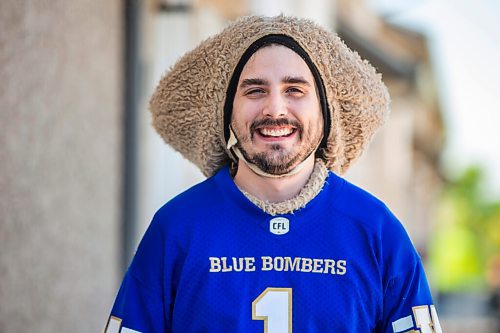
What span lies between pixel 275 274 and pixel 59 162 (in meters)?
1.91

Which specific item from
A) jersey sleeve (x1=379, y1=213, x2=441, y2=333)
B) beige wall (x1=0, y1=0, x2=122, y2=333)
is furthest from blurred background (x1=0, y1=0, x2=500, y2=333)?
jersey sleeve (x1=379, y1=213, x2=441, y2=333)

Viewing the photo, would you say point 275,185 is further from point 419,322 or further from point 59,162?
point 59,162

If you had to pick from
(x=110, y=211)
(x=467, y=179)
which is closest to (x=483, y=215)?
(x=467, y=179)

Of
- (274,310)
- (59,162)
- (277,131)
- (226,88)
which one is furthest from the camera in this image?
(59,162)

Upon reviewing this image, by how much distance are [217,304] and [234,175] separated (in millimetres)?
483

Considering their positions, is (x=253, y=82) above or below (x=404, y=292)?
above

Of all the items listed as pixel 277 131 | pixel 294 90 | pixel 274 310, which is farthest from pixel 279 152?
pixel 274 310

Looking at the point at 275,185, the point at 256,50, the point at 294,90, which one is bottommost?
the point at 275,185

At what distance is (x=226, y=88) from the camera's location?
2.67 metres

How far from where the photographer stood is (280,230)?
2.50 metres

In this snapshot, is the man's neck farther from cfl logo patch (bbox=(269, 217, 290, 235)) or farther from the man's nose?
the man's nose

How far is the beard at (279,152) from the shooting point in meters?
2.52

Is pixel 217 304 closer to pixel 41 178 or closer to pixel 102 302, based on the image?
pixel 41 178

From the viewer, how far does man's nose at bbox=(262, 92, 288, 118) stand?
2480 mm
